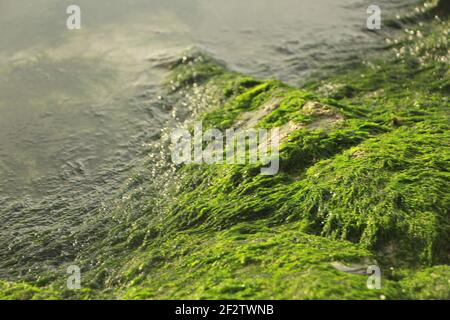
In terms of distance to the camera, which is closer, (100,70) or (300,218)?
(300,218)

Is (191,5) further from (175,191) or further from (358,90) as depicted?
(175,191)

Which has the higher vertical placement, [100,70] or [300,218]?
[100,70]

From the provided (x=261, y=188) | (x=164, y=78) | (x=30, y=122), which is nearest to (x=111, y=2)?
(x=164, y=78)

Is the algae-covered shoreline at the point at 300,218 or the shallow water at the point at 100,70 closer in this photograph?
the algae-covered shoreline at the point at 300,218

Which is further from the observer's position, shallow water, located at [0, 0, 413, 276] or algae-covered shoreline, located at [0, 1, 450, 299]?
shallow water, located at [0, 0, 413, 276]
